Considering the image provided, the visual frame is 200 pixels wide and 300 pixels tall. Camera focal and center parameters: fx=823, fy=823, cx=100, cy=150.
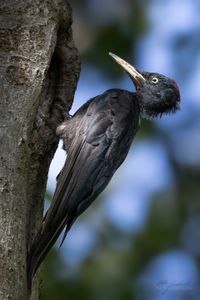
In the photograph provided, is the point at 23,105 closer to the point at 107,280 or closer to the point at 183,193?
the point at 107,280

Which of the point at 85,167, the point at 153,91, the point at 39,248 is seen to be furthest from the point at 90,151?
the point at 153,91

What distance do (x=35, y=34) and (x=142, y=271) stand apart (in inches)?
149

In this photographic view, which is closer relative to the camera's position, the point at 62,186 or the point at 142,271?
the point at 62,186

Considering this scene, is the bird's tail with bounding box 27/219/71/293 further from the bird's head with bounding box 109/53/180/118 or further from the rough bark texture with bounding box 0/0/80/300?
the bird's head with bounding box 109/53/180/118

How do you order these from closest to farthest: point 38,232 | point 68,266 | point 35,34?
point 38,232
point 35,34
point 68,266

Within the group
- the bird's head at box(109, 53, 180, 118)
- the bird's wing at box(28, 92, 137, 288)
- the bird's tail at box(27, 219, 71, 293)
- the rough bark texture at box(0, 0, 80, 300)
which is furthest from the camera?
the bird's head at box(109, 53, 180, 118)

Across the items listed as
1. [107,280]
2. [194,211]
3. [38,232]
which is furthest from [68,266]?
[38,232]

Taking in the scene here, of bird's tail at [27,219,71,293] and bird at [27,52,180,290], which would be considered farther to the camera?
bird at [27,52,180,290]

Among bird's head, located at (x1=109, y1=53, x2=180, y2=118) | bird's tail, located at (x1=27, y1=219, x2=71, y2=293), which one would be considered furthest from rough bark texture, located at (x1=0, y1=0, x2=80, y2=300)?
bird's head, located at (x1=109, y1=53, x2=180, y2=118)

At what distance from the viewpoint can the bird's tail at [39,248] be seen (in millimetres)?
5180

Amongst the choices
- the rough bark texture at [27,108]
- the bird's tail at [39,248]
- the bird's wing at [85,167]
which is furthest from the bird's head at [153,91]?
the bird's tail at [39,248]

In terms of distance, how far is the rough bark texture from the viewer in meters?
5.05

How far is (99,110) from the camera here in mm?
6734

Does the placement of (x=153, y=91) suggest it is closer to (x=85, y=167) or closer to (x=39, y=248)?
(x=85, y=167)
